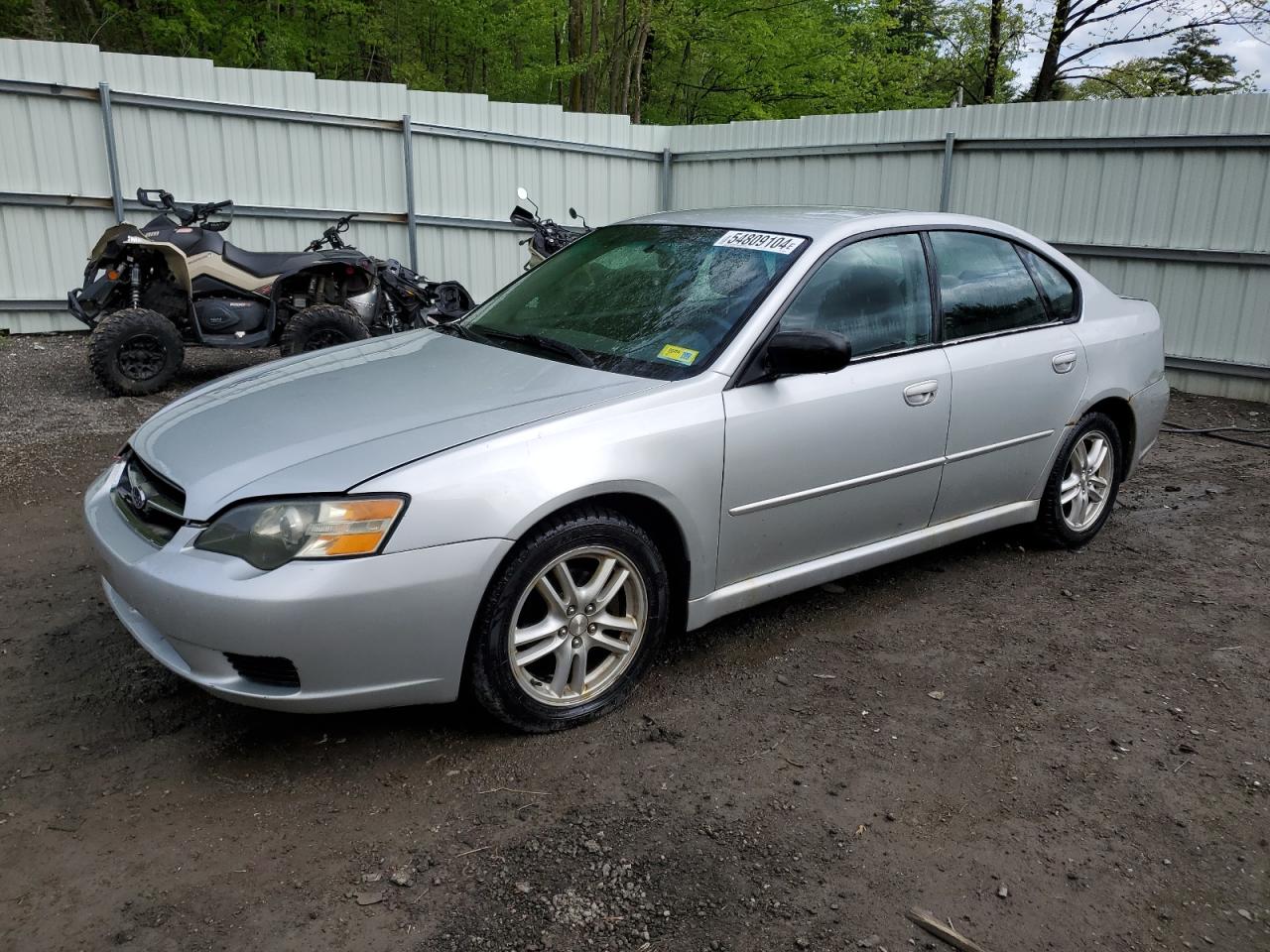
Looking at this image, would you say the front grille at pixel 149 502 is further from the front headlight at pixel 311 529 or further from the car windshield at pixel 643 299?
the car windshield at pixel 643 299

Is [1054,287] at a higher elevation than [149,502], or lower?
higher

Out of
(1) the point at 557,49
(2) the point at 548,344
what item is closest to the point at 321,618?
(2) the point at 548,344

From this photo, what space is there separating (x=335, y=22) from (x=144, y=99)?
44.0 feet

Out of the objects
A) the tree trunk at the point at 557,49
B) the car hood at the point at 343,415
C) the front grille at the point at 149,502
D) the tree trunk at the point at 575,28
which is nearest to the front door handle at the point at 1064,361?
the car hood at the point at 343,415

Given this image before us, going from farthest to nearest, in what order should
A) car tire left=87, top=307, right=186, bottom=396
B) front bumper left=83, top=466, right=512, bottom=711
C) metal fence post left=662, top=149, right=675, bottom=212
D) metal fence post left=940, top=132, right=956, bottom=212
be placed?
metal fence post left=662, top=149, right=675, bottom=212 → metal fence post left=940, top=132, right=956, bottom=212 → car tire left=87, top=307, right=186, bottom=396 → front bumper left=83, top=466, right=512, bottom=711

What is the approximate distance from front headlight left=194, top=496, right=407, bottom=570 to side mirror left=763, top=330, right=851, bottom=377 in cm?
136

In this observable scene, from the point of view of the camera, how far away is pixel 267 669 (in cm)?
267

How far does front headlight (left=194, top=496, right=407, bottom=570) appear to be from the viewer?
263cm

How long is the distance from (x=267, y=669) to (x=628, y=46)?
58.9 feet

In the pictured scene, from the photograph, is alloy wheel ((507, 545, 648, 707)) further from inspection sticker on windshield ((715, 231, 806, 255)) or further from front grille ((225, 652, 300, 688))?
inspection sticker on windshield ((715, 231, 806, 255))

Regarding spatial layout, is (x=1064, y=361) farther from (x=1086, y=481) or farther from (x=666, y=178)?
(x=666, y=178)

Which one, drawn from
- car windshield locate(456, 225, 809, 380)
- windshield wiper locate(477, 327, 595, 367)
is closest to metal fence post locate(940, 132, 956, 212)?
car windshield locate(456, 225, 809, 380)

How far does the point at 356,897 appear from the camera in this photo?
7.80 ft

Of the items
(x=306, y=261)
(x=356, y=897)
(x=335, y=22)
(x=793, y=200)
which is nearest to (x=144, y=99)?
(x=306, y=261)
